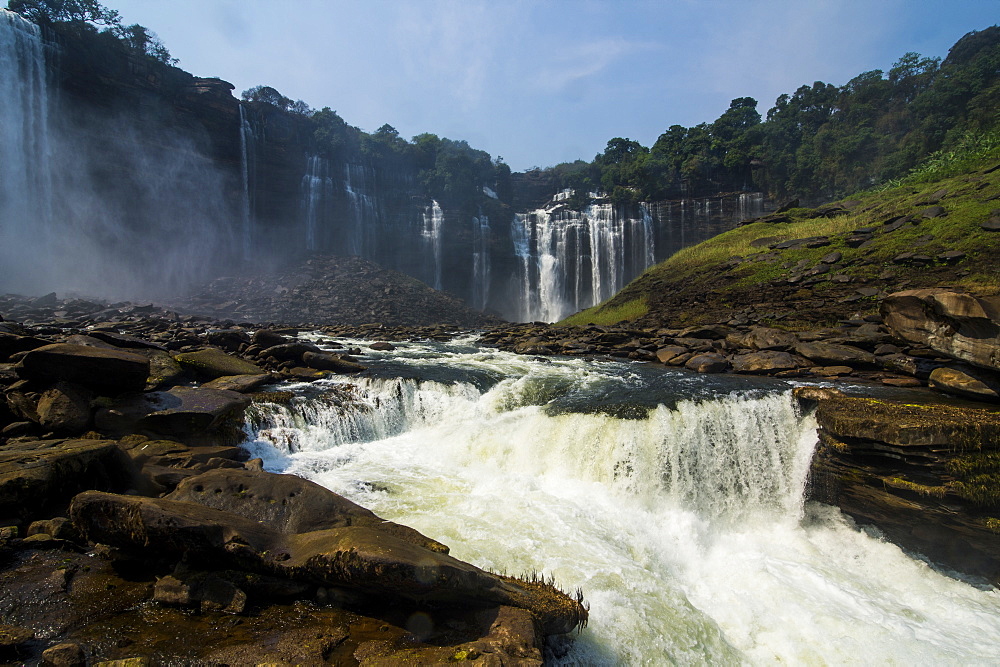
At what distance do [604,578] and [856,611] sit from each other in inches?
134

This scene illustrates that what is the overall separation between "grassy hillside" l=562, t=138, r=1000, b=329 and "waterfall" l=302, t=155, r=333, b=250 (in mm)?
30435

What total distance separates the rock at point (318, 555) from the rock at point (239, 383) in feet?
23.5

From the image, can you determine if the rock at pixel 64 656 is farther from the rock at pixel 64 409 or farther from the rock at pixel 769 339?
the rock at pixel 769 339

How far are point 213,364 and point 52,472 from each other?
7.36 meters

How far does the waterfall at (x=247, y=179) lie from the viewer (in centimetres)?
4147

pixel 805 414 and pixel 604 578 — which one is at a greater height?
pixel 805 414

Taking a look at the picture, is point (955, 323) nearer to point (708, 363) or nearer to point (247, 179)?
point (708, 363)

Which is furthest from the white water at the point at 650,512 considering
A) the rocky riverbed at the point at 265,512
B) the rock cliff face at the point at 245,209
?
the rock cliff face at the point at 245,209

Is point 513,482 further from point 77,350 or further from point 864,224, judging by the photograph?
point 864,224

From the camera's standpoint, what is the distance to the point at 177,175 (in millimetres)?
38031

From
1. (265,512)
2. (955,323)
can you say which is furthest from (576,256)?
(265,512)

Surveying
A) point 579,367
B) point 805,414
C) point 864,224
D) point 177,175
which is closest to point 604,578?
point 805,414

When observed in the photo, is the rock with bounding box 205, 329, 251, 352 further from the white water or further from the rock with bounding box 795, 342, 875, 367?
the rock with bounding box 795, 342, 875, 367

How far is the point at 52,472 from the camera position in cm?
443
